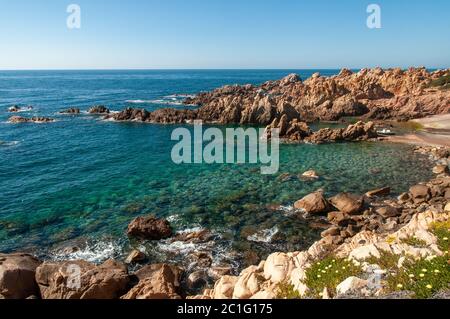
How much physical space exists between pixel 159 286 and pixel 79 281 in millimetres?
3751

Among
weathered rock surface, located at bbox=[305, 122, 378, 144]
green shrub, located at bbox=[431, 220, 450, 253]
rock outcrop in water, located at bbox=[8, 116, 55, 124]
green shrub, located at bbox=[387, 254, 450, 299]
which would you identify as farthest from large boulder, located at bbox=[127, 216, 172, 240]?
rock outcrop in water, located at bbox=[8, 116, 55, 124]

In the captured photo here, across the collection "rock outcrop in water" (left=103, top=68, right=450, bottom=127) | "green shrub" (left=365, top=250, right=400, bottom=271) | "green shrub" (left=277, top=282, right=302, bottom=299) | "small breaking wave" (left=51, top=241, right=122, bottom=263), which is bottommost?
"small breaking wave" (left=51, top=241, right=122, bottom=263)

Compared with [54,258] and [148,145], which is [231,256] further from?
[148,145]

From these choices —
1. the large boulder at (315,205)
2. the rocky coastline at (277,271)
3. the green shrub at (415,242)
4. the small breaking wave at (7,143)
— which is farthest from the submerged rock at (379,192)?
the small breaking wave at (7,143)

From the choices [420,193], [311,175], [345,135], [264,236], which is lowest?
[264,236]

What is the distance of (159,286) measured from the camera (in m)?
15.3

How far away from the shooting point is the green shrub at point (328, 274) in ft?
37.4

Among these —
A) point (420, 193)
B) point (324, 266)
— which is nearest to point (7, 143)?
point (324, 266)

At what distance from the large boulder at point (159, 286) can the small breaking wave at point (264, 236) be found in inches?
268

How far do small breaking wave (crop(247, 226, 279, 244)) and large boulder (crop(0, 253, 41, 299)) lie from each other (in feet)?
42.2

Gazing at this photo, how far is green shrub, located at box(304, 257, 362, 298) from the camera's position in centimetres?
1139

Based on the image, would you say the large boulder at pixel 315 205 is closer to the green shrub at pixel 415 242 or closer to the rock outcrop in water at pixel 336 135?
the green shrub at pixel 415 242

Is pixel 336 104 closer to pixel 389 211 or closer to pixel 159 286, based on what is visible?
pixel 389 211

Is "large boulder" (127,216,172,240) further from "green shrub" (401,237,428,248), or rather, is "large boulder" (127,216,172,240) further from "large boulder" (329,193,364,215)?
"green shrub" (401,237,428,248)
